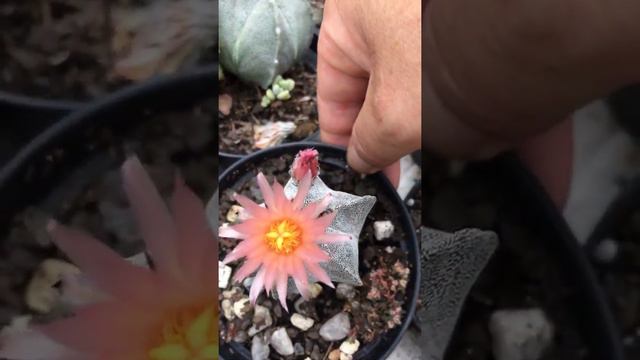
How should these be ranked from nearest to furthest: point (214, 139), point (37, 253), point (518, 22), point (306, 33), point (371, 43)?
point (518, 22) < point (214, 139) < point (37, 253) < point (371, 43) < point (306, 33)

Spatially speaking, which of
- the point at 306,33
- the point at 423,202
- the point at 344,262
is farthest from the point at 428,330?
the point at 306,33

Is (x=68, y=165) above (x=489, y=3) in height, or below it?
below

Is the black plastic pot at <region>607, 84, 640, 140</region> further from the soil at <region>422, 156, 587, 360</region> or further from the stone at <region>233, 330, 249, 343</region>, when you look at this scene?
the stone at <region>233, 330, 249, 343</region>

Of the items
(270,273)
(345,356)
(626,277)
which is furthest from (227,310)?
(626,277)

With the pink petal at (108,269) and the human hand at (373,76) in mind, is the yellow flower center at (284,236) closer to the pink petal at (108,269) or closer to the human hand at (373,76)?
the human hand at (373,76)

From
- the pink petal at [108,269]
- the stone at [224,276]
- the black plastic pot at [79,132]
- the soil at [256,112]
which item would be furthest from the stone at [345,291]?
the pink petal at [108,269]

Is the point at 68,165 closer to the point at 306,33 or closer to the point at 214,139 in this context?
the point at 214,139
